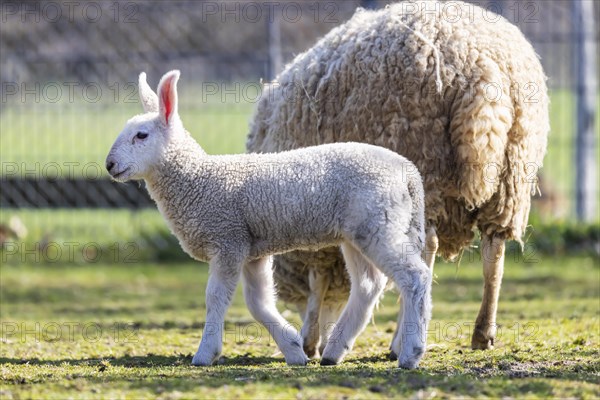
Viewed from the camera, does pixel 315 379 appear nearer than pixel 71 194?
Yes

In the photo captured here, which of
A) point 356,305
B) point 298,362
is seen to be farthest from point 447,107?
point 298,362

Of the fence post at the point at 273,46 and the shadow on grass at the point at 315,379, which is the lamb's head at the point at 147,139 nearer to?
the shadow on grass at the point at 315,379

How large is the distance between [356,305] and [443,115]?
126cm

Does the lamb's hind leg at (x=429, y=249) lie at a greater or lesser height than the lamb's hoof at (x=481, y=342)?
greater

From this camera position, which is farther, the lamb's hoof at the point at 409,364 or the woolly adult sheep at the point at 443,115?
the woolly adult sheep at the point at 443,115

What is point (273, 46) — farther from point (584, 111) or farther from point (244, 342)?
point (244, 342)

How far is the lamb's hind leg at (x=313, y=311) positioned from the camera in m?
7.05

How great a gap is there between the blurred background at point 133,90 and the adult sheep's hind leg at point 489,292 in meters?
4.85

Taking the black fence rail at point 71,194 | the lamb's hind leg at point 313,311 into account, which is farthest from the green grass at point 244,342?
the black fence rail at point 71,194

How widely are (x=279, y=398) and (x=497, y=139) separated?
2.34 meters

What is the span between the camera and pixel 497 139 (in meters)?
6.41

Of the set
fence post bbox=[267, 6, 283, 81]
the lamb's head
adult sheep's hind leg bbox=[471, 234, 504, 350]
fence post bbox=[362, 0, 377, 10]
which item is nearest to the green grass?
adult sheep's hind leg bbox=[471, 234, 504, 350]

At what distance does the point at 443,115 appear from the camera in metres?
6.51

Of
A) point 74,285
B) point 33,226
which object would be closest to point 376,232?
point 74,285
